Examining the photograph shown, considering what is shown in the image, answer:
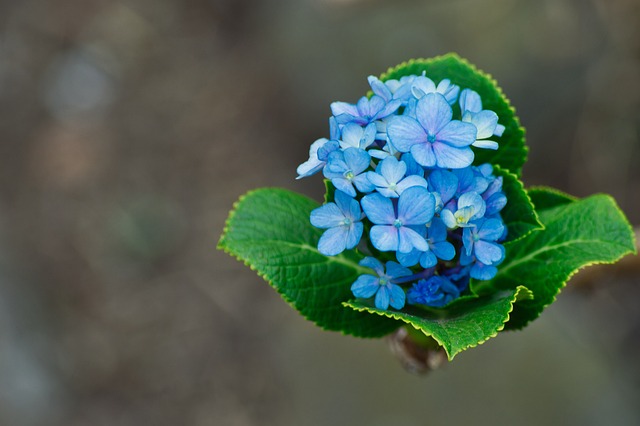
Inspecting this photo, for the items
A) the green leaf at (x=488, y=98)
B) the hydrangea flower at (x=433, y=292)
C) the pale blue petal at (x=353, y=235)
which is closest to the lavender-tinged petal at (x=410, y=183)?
the pale blue petal at (x=353, y=235)

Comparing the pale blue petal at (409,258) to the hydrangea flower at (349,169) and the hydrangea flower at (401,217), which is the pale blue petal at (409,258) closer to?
the hydrangea flower at (401,217)

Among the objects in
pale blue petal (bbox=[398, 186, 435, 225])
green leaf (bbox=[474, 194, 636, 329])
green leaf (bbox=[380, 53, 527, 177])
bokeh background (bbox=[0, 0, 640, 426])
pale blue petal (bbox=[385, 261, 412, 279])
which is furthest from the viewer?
bokeh background (bbox=[0, 0, 640, 426])

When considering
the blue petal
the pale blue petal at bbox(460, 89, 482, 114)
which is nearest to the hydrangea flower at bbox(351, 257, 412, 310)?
the blue petal

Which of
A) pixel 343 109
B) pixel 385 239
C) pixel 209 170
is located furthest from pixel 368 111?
pixel 209 170

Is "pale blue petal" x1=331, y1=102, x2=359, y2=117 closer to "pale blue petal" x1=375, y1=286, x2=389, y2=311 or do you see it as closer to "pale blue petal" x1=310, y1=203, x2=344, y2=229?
"pale blue petal" x1=310, y1=203, x2=344, y2=229

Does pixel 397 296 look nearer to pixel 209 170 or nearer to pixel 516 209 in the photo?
pixel 516 209

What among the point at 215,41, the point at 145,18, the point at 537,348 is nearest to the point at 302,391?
the point at 537,348

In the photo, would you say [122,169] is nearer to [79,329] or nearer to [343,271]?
[79,329]
